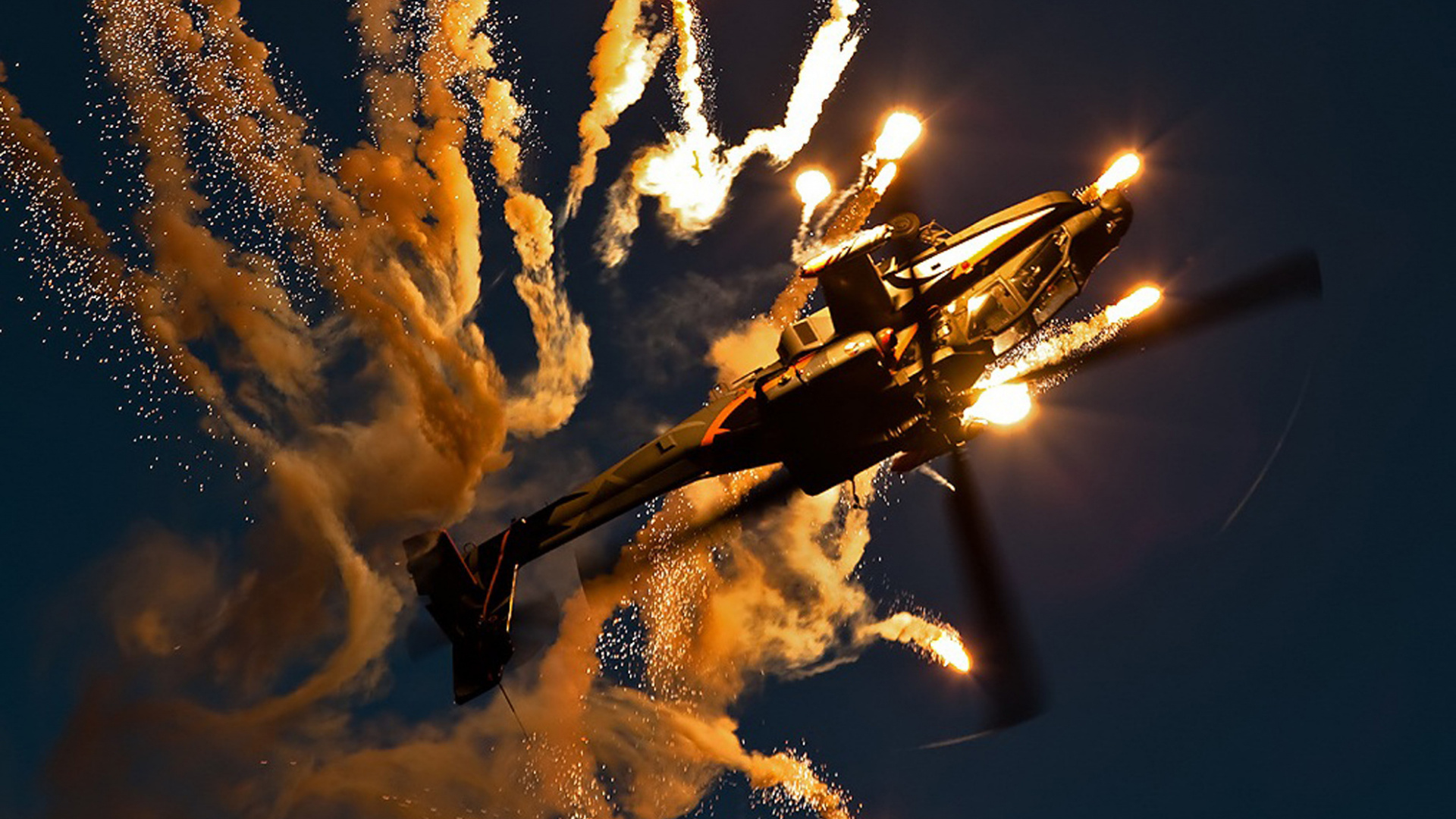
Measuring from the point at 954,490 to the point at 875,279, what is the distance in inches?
142

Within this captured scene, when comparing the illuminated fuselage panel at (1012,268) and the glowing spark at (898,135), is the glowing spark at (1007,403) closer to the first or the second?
the illuminated fuselage panel at (1012,268)

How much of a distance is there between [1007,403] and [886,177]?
3.89 meters

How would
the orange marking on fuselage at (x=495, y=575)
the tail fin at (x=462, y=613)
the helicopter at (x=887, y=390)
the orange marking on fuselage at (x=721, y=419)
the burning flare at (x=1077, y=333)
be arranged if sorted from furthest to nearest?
the orange marking on fuselage at (x=495, y=575), the tail fin at (x=462, y=613), the orange marking on fuselage at (x=721, y=419), the burning flare at (x=1077, y=333), the helicopter at (x=887, y=390)

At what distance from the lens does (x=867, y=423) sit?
563 inches

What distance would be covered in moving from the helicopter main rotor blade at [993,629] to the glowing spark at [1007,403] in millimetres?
1436

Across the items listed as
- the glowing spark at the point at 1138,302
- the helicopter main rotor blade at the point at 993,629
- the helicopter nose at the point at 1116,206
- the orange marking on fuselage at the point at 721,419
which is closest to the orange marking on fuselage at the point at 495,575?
the orange marking on fuselage at the point at 721,419

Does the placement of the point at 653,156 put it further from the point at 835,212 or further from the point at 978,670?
the point at 978,670

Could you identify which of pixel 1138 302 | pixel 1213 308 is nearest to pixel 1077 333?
pixel 1138 302

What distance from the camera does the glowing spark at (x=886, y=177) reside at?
12.9m

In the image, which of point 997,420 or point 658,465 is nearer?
point 997,420

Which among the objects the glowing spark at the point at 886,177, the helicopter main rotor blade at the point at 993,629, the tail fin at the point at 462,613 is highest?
the glowing spark at the point at 886,177

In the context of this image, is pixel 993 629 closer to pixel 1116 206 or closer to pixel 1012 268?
pixel 1012 268

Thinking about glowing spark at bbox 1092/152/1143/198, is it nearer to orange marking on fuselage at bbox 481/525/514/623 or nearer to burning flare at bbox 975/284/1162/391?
burning flare at bbox 975/284/1162/391

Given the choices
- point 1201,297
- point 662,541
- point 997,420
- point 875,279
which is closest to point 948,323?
point 875,279
